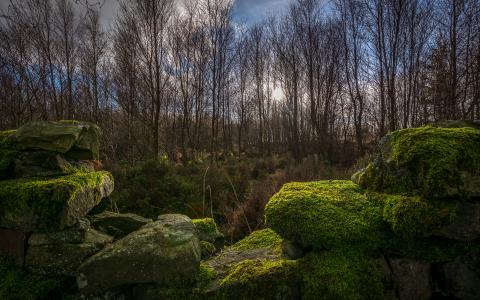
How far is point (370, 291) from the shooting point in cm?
238

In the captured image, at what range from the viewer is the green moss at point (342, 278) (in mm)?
2340

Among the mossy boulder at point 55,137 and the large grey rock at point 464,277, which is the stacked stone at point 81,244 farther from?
the large grey rock at point 464,277

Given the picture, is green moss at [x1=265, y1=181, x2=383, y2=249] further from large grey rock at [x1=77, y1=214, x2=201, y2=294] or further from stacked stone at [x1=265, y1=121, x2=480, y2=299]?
large grey rock at [x1=77, y1=214, x2=201, y2=294]

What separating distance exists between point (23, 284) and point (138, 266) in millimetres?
1062

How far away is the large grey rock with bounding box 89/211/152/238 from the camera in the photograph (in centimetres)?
326

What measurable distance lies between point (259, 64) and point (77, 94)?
558 inches

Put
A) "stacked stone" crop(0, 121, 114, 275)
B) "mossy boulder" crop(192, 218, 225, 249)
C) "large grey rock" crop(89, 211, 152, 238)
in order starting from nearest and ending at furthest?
"stacked stone" crop(0, 121, 114, 275) < "large grey rock" crop(89, 211, 152, 238) < "mossy boulder" crop(192, 218, 225, 249)

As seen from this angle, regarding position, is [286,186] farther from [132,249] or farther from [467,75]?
[467,75]

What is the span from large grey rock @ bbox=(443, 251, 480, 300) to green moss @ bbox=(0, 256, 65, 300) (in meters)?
3.42

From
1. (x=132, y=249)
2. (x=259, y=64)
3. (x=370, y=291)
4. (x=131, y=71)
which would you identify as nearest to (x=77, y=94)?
(x=131, y=71)

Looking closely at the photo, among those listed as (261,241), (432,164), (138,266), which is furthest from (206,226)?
(432,164)

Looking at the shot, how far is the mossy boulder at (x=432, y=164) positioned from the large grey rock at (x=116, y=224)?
8.93ft

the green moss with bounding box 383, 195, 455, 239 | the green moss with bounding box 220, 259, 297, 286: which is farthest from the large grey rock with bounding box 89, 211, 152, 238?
the green moss with bounding box 383, 195, 455, 239

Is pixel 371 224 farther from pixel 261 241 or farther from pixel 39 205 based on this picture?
pixel 39 205
